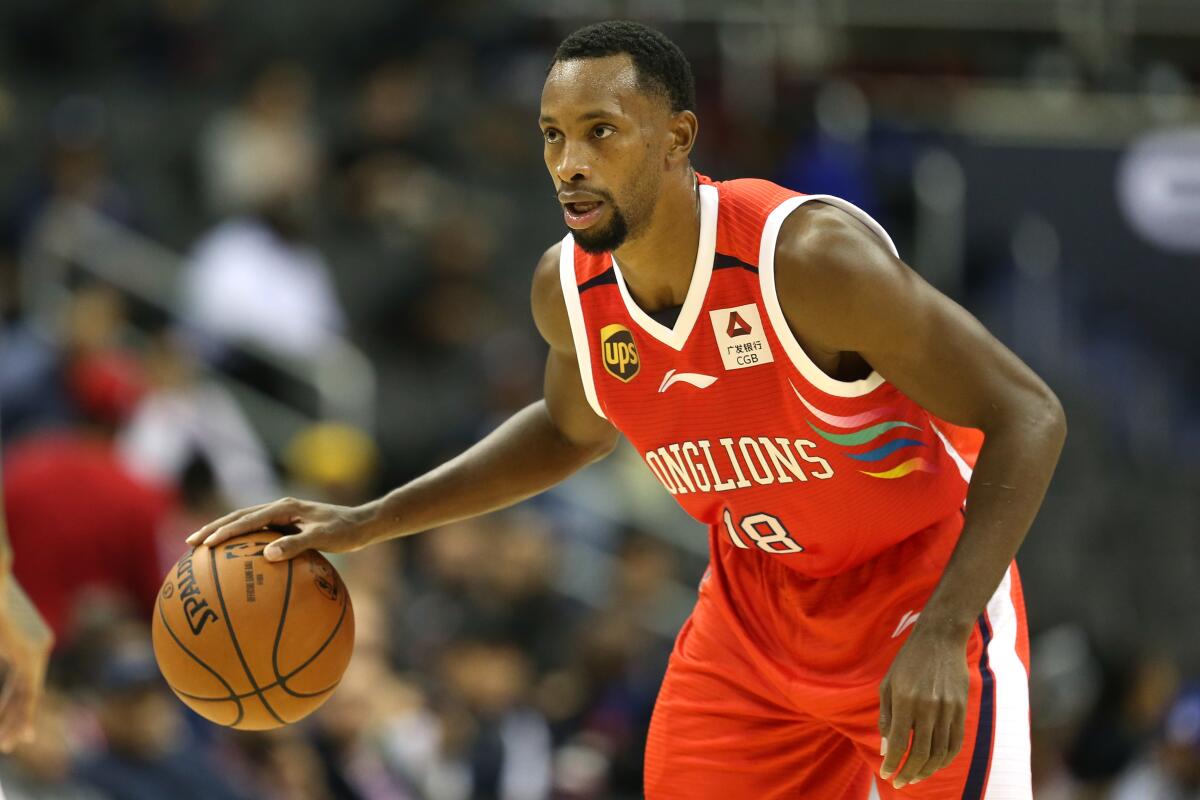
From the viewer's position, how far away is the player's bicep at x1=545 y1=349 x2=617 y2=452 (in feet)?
16.7

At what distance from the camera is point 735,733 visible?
16.0 ft

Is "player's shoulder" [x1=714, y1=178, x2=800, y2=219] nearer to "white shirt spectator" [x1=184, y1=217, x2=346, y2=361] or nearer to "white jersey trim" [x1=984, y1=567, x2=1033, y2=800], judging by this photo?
"white jersey trim" [x1=984, y1=567, x2=1033, y2=800]

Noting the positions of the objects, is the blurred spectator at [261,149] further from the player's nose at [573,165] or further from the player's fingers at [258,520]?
the player's nose at [573,165]

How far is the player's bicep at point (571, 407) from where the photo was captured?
5.09m

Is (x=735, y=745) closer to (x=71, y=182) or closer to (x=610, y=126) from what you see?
(x=610, y=126)

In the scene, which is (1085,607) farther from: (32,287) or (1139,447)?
(32,287)

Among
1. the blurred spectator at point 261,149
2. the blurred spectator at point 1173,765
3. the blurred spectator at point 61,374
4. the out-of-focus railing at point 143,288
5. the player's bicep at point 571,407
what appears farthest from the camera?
the blurred spectator at point 261,149

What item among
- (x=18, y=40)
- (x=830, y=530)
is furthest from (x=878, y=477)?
(x=18, y=40)

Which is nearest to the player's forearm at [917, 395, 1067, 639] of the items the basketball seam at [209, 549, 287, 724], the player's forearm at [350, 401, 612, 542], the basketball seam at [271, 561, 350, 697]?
the player's forearm at [350, 401, 612, 542]

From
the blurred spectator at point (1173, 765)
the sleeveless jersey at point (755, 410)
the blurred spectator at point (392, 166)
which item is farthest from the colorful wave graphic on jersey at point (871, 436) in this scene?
the blurred spectator at point (392, 166)

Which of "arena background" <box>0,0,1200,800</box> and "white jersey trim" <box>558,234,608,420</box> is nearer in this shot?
"white jersey trim" <box>558,234,608,420</box>

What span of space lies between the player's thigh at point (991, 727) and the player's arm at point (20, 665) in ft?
6.94

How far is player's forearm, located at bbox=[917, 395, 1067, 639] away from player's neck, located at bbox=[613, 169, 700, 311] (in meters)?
0.88

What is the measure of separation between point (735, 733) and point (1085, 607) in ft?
25.3
